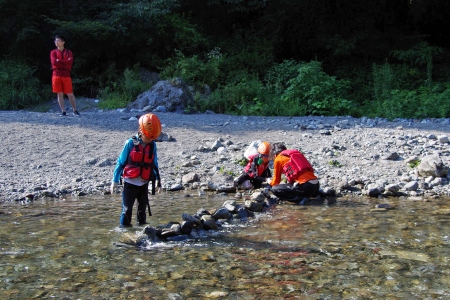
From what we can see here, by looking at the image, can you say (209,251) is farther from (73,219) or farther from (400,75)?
(400,75)

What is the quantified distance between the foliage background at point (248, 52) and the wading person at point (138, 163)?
353 inches

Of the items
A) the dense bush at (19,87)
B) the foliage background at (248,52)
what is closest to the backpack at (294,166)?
the foliage background at (248,52)

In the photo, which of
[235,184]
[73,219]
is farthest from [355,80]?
[73,219]

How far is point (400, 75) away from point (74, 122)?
12.0 m

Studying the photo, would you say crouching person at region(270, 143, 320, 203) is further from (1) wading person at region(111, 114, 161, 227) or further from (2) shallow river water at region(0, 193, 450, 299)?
(1) wading person at region(111, 114, 161, 227)

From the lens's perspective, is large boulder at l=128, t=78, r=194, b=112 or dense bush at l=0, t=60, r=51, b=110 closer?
large boulder at l=128, t=78, r=194, b=112

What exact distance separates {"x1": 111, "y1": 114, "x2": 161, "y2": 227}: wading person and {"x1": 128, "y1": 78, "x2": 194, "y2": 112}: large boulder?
8667 mm

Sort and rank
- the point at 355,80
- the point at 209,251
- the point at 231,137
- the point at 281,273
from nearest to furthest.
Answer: the point at 281,273 → the point at 209,251 → the point at 231,137 → the point at 355,80

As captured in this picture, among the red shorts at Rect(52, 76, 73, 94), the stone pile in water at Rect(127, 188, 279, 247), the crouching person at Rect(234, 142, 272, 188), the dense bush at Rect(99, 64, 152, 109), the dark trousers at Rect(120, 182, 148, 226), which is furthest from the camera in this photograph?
the dense bush at Rect(99, 64, 152, 109)

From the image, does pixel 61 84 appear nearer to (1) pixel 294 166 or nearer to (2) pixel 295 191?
(1) pixel 294 166

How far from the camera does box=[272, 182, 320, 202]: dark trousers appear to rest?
763 cm

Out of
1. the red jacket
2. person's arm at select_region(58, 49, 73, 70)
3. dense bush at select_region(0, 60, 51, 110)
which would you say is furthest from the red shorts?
dense bush at select_region(0, 60, 51, 110)

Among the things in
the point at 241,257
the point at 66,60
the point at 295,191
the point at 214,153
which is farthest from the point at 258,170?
the point at 66,60

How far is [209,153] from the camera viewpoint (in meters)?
10.0
